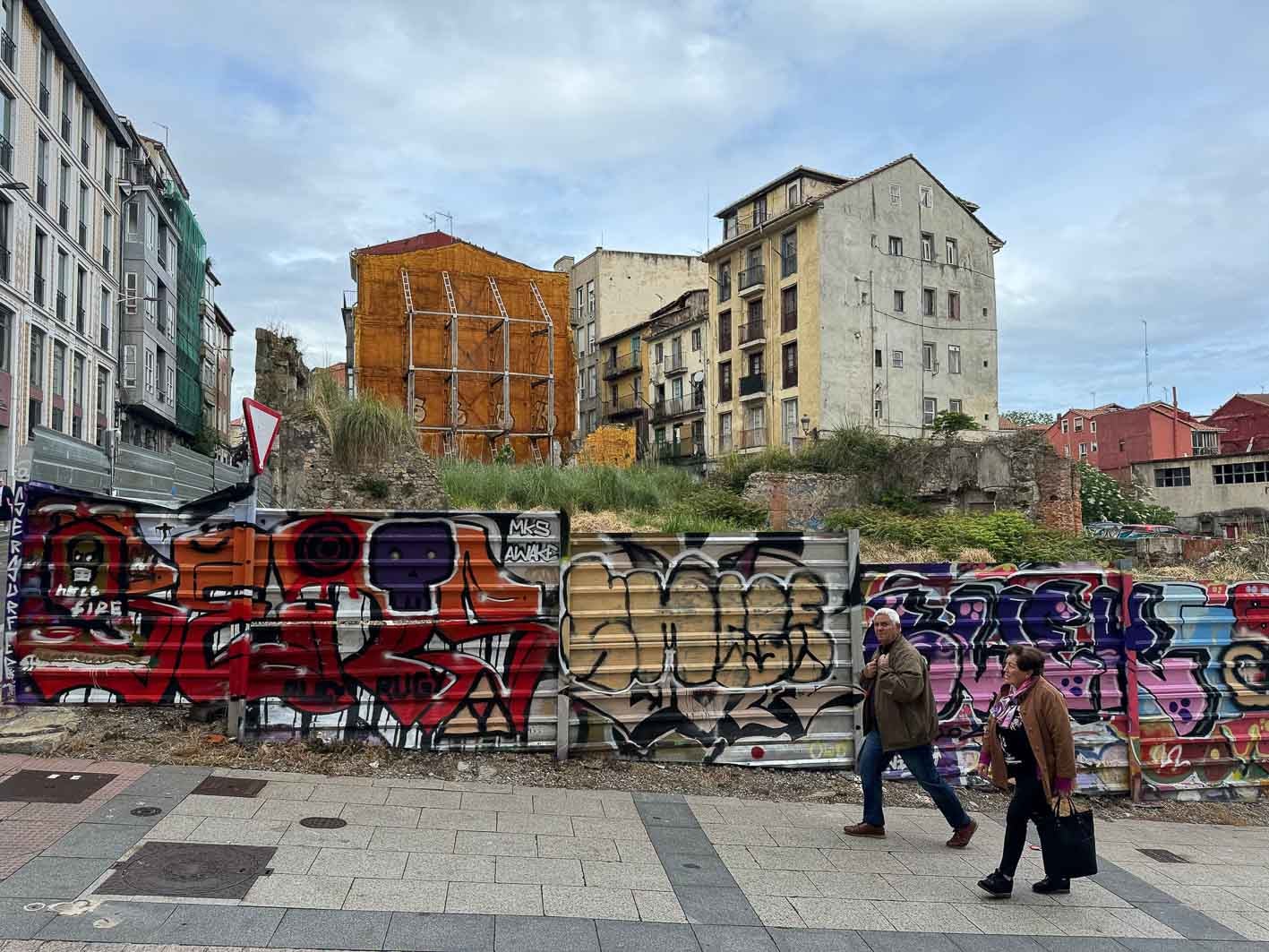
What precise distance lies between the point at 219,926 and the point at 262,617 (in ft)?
10.6

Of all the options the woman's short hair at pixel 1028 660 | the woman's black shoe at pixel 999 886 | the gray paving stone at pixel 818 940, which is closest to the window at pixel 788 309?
the woman's short hair at pixel 1028 660

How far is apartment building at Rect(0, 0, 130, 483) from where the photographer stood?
1191 inches

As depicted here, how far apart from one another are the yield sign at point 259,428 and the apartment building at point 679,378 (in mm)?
40544

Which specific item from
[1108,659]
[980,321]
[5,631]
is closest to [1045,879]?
[1108,659]

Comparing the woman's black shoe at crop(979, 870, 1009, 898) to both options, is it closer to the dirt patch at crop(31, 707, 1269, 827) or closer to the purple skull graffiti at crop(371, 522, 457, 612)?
the dirt patch at crop(31, 707, 1269, 827)

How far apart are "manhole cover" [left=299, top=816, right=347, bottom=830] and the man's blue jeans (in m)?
3.49

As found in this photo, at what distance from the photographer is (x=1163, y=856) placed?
6.98 m

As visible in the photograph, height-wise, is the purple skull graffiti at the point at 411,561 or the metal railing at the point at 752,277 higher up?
the metal railing at the point at 752,277

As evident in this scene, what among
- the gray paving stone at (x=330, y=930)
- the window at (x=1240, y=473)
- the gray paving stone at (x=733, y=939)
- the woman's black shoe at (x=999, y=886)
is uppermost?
the window at (x=1240, y=473)

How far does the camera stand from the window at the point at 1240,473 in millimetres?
46625

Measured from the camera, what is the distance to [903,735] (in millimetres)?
6332

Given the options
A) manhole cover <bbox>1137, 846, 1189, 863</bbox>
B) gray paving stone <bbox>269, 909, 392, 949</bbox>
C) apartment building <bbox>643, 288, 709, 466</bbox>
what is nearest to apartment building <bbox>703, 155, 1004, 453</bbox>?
apartment building <bbox>643, 288, 709, 466</bbox>

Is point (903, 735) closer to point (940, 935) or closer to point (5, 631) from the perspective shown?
point (940, 935)

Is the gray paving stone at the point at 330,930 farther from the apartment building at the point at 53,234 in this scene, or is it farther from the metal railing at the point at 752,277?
the metal railing at the point at 752,277
